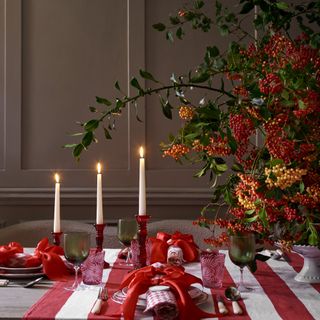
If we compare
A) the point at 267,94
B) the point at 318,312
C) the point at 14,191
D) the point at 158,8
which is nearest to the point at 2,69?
the point at 14,191

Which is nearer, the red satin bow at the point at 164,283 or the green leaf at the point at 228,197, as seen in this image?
the red satin bow at the point at 164,283

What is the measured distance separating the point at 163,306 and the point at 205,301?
0.48 ft

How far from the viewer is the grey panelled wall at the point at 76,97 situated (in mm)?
2814

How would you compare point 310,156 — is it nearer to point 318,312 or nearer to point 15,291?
point 318,312

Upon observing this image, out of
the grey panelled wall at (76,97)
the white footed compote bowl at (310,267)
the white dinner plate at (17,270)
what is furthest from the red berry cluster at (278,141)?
the grey panelled wall at (76,97)

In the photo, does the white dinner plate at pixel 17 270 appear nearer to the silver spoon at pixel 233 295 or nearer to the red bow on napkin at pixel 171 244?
the red bow on napkin at pixel 171 244

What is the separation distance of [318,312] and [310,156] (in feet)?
1.05

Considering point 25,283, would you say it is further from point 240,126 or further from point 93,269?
point 240,126

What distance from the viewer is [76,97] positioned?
2.85 meters

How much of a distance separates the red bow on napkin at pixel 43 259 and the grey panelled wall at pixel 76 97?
116 centimetres

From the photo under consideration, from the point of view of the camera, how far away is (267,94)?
1.20 m

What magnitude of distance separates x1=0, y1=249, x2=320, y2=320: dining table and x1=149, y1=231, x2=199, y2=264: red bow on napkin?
15 centimetres


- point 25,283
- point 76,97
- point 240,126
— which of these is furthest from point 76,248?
point 76,97

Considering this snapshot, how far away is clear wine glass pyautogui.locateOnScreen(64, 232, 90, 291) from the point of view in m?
1.31
